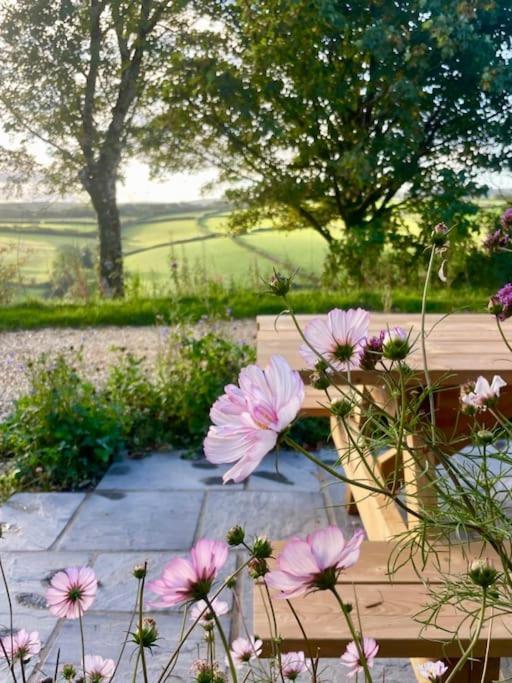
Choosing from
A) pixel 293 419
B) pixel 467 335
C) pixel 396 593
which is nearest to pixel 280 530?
pixel 467 335

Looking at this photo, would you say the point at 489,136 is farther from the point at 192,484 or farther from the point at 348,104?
the point at 192,484

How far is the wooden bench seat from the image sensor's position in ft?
4.17

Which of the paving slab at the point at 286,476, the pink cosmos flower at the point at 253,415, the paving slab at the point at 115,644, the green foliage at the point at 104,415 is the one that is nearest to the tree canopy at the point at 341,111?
the green foliage at the point at 104,415

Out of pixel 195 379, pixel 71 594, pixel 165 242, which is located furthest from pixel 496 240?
pixel 165 242

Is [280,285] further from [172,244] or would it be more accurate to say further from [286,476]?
[172,244]

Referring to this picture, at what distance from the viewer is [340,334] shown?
0.89 m

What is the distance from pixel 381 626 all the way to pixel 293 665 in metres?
0.37

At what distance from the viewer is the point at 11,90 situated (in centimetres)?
966

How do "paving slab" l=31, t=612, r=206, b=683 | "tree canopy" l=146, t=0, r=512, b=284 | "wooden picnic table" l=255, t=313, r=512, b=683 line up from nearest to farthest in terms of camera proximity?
"wooden picnic table" l=255, t=313, r=512, b=683, "paving slab" l=31, t=612, r=206, b=683, "tree canopy" l=146, t=0, r=512, b=284

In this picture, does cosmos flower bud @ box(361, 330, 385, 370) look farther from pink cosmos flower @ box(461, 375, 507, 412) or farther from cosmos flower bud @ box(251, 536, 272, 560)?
cosmos flower bud @ box(251, 536, 272, 560)

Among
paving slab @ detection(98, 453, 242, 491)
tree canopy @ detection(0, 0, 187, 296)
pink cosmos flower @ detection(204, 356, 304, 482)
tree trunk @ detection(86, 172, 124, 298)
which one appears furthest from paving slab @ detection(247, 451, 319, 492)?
tree trunk @ detection(86, 172, 124, 298)

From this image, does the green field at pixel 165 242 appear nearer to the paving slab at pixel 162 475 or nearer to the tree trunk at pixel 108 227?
the tree trunk at pixel 108 227

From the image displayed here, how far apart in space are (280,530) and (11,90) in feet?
26.6

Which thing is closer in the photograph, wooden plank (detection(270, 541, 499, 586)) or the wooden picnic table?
the wooden picnic table
